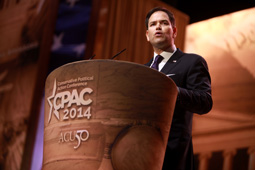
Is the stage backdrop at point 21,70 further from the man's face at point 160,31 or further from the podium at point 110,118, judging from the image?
the podium at point 110,118

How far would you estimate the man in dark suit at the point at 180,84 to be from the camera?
1.16 m

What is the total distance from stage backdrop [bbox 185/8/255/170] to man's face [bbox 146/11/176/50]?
2.19 metres

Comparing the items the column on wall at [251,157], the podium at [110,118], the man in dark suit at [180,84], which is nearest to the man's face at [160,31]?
the man in dark suit at [180,84]

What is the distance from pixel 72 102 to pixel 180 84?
0.47 m

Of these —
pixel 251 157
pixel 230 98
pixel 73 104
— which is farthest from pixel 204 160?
pixel 73 104

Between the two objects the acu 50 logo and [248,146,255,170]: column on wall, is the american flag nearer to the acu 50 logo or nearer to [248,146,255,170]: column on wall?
[248,146,255,170]: column on wall

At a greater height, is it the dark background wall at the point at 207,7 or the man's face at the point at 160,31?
the dark background wall at the point at 207,7

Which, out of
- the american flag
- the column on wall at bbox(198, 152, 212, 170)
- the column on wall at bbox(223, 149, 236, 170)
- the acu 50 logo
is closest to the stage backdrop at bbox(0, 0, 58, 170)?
the american flag

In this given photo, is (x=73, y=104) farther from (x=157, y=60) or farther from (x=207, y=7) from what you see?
(x=207, y=7)

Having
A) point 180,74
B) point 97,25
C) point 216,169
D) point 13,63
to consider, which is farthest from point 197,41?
point 180,74

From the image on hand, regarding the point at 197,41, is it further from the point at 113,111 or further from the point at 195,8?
the point at 113,111

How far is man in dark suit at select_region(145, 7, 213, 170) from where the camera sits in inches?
45.7

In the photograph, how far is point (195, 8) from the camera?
402 cm

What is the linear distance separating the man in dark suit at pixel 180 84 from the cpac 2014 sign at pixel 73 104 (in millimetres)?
287
